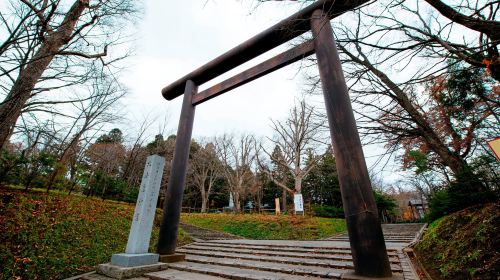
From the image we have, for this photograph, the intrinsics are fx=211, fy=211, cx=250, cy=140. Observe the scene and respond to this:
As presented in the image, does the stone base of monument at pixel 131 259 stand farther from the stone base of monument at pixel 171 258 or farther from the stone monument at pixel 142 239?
the stone base of monument at pixel 171 258

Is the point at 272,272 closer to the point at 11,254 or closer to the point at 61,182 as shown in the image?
the point at 11,254

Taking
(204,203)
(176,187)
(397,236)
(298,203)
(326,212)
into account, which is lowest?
(397,236)

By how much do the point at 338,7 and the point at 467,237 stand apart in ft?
14.9

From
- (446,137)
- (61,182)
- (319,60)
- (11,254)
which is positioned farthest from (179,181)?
(446,137)

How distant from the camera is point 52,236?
524 centimetres

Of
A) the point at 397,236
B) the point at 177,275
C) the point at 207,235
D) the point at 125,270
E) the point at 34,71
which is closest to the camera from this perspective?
the point at 125,270

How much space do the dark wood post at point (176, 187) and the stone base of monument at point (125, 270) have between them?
1.87 ft

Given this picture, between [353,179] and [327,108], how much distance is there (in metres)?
1.18

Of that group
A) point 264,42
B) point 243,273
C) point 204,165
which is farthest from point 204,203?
point 264,42

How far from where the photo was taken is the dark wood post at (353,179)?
2.63 metres

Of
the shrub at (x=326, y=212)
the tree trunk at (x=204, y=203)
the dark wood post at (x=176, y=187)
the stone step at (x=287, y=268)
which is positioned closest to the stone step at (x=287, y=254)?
the stone step at (x=287, y=268)

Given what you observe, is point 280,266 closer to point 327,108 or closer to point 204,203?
point 327,108

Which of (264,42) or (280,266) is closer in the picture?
(280,266)

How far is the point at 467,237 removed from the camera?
3.41 metres
